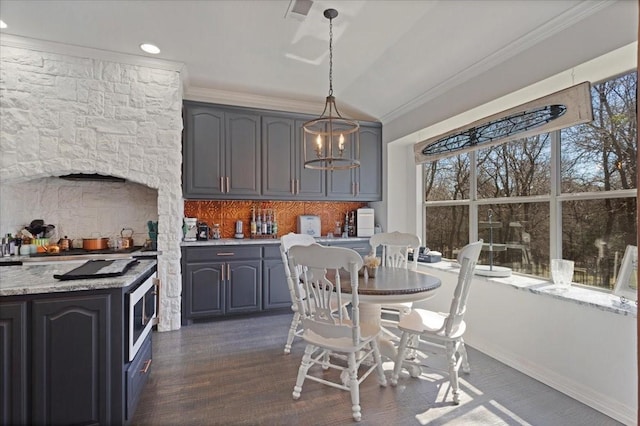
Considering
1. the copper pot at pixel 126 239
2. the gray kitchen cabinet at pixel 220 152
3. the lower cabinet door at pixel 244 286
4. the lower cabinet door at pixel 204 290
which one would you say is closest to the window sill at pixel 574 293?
the lower cabinet door at pixel 244 286

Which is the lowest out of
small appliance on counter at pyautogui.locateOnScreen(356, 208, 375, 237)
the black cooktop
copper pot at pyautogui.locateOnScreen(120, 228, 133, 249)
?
the black cooktop

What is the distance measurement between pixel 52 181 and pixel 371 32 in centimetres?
377

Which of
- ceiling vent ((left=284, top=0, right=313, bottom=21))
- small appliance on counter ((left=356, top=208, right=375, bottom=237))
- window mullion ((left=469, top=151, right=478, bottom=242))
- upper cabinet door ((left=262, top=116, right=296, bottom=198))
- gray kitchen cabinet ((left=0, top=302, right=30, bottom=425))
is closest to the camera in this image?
gray kitchen cabinet ((left=0, top=302, right=30, bottom=425))

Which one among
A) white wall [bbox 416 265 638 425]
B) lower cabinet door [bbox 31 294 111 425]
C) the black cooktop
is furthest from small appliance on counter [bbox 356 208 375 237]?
lower cabinet door [bbox 31 294 111 425]

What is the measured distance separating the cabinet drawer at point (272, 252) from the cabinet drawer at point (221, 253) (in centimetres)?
7

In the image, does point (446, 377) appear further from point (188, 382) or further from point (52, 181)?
point (52, 181)

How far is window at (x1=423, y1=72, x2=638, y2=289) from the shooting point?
2.38m

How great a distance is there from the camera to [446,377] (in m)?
2.54

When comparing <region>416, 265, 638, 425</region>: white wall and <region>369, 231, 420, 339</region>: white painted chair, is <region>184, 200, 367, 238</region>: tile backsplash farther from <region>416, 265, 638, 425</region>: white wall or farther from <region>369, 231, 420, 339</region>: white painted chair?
<region>416, 265, 638, 425</region>: white wall

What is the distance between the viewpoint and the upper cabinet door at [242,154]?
13.5ft

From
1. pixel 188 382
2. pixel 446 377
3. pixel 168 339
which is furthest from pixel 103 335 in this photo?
pixel 446 377

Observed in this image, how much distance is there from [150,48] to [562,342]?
446 cm

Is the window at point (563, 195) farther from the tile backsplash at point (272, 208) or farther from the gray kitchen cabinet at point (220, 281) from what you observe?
the gray kitchen cabinet at point (220, 281)

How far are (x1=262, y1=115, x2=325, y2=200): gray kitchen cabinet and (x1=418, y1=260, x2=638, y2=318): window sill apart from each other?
2.45 meters
